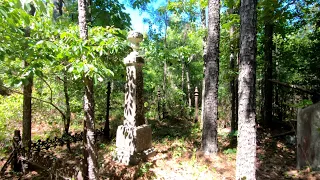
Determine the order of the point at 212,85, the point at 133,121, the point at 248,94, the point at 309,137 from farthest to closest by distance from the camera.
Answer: the point at 212,85
the point at 133,121
the point at 309,137
the point at 248,94

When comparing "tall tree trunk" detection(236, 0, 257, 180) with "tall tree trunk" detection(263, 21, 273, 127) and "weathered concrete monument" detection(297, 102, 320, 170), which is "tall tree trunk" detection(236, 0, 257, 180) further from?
"tall tree trunk" detection(263, 21, 273, 127)

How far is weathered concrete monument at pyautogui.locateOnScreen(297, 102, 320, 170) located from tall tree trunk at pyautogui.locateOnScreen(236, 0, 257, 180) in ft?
6.95

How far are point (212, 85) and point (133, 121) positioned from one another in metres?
2.45

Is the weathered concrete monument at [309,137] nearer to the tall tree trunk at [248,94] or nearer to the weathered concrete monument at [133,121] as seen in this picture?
the tall tree trunk at [248,94]

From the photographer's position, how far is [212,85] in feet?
19.2

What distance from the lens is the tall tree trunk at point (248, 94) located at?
3.84m

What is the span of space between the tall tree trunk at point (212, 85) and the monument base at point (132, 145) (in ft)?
5.72

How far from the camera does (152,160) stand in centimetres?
577

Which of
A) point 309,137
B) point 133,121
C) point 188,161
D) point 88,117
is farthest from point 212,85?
point 88,117

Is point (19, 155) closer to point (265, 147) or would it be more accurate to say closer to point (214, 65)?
point (214, 65)

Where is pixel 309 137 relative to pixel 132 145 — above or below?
above

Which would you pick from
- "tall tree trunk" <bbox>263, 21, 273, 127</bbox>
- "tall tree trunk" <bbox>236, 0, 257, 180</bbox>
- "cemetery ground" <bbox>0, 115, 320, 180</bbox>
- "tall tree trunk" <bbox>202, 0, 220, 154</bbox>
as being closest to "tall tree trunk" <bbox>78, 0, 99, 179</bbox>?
"cemetery ground" <bbox>0, 115, 320, 180</bbox>

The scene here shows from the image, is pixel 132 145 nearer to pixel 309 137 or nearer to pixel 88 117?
pixel 88 117

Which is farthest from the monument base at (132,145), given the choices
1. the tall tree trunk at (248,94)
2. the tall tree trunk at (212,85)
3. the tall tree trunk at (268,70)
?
the tall tree trunk at (268,70)
